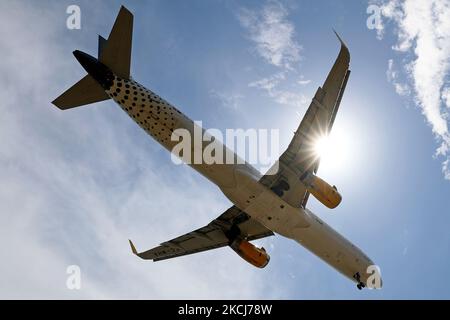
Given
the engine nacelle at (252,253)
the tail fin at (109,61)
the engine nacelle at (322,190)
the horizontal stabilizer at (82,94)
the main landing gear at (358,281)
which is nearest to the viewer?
the tail fin at (109,61)

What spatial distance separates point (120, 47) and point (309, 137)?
8.31 m

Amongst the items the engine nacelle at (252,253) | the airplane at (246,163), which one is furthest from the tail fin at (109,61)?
the engine nacelle at (252,253)

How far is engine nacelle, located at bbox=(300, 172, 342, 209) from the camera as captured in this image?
17.8 meters

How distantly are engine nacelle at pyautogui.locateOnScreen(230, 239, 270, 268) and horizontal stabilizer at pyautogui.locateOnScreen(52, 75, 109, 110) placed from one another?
33.7 feet

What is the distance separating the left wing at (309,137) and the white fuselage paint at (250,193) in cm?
50

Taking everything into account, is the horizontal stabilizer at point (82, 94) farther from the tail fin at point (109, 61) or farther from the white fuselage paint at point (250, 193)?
the white fuselage paint at point (250, 193)

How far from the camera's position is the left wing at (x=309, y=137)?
51.5 ft

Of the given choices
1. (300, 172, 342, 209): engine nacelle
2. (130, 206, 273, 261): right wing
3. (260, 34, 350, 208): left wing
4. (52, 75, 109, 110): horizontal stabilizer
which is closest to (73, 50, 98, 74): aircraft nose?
(52, 75, 109, 110): horizontal stabilizer

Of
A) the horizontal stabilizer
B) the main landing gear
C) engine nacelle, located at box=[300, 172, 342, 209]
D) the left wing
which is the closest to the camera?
the left wing

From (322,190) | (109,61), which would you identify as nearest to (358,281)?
(322,190)

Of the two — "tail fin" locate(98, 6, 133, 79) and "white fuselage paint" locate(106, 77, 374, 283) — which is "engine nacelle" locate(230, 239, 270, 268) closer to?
"white fuselage paint" locate(106, 77, 374, 283)

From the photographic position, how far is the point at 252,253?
2195 cm

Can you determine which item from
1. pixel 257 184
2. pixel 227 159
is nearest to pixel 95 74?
pixel 227 159

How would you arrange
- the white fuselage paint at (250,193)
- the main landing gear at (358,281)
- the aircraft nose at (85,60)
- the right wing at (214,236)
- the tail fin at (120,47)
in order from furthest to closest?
1. the right wing at (214,236)
2. the main landing gear at (358,281)
3. the white fuselage paint at (250,193)
4. the aircraft nose at (85,60)
5. the tail fin at (120,47)
